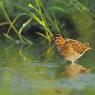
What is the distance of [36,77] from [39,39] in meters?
3.54

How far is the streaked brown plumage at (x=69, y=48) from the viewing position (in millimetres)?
10602

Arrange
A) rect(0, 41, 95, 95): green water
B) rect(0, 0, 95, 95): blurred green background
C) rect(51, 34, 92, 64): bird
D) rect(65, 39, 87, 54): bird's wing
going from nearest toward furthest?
1. rect(0, 41, 95, 95): green water
2. rect(0, 0, 95, 95): blurred green background
3. rect(51, 34, 92, 64): bird
4. rect(65, 39, 87, 54): bird's wing

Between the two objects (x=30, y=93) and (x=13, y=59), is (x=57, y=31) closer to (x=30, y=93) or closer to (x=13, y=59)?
(x=13, y=59)

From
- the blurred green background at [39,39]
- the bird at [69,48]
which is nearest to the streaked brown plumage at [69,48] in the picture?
the bird at [69,48]

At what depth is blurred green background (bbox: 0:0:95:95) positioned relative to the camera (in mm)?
8859

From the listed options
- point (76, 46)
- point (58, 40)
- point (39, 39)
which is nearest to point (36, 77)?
point (58, 40)

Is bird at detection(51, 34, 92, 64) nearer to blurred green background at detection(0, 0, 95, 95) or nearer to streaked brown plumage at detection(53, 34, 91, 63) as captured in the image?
streaked brown plumage at detection(53, 34, 91, 63)

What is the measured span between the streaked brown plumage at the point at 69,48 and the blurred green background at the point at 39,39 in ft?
0.45

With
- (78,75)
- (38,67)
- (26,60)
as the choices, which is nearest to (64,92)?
(78,75)

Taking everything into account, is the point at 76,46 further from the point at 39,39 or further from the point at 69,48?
the point at 39,39

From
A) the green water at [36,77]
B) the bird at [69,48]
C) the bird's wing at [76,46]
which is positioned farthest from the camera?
the bird's wing at [76,46]

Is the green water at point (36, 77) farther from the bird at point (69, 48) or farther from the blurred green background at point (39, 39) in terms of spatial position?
the bird at point (69, 48)

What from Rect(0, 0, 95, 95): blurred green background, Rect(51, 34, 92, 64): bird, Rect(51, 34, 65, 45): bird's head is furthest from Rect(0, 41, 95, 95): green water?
Rect(51, 34, 65, 45): bird's head

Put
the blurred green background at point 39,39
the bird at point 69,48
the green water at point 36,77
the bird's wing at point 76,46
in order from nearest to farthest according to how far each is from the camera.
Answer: the green water at point 36,77, the blurred green background at point 39,39, the bird at point 69,48, the bird's wing at point 76,46
